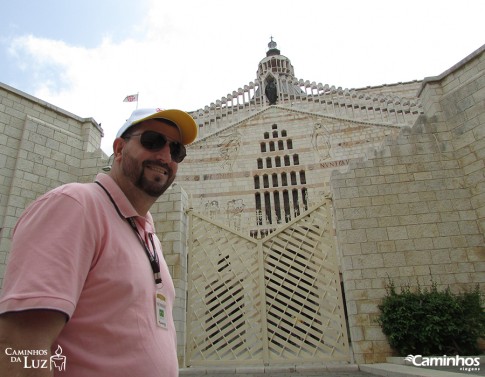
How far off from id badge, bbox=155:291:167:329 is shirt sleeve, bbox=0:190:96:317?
356 mm

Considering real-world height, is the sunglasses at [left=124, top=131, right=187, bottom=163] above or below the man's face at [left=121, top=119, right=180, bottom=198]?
above

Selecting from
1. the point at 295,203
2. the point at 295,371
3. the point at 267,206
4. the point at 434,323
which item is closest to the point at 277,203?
the point at 267,206

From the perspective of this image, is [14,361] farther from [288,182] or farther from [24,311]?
[288,182]

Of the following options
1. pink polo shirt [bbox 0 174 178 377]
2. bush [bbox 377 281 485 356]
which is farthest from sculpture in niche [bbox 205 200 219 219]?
pink polo shirt [bbox 0 174 178 377]

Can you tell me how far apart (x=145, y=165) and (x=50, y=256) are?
0.65 metres

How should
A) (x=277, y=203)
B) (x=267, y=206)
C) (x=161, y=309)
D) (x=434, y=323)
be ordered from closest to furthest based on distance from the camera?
(x=161, y=309) < (x=434, y=323) < (x=267, y=206) < (x=277, y=203)

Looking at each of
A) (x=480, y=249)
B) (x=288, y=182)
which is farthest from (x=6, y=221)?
(x=288, y=182)

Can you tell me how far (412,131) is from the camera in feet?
22.5

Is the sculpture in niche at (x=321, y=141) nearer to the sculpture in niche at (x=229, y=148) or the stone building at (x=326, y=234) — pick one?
the sculpture in niche at (x=229, y=148)

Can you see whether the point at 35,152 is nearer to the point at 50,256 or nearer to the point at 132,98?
the point at 50,256

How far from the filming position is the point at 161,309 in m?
1.35

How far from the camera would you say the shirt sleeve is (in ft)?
3.08

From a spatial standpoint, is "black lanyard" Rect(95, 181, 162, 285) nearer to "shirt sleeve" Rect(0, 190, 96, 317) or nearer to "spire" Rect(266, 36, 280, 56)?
"shirt sleeve" Rect(0, 190, 96, 317)

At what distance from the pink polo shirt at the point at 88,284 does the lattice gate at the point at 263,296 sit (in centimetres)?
525
